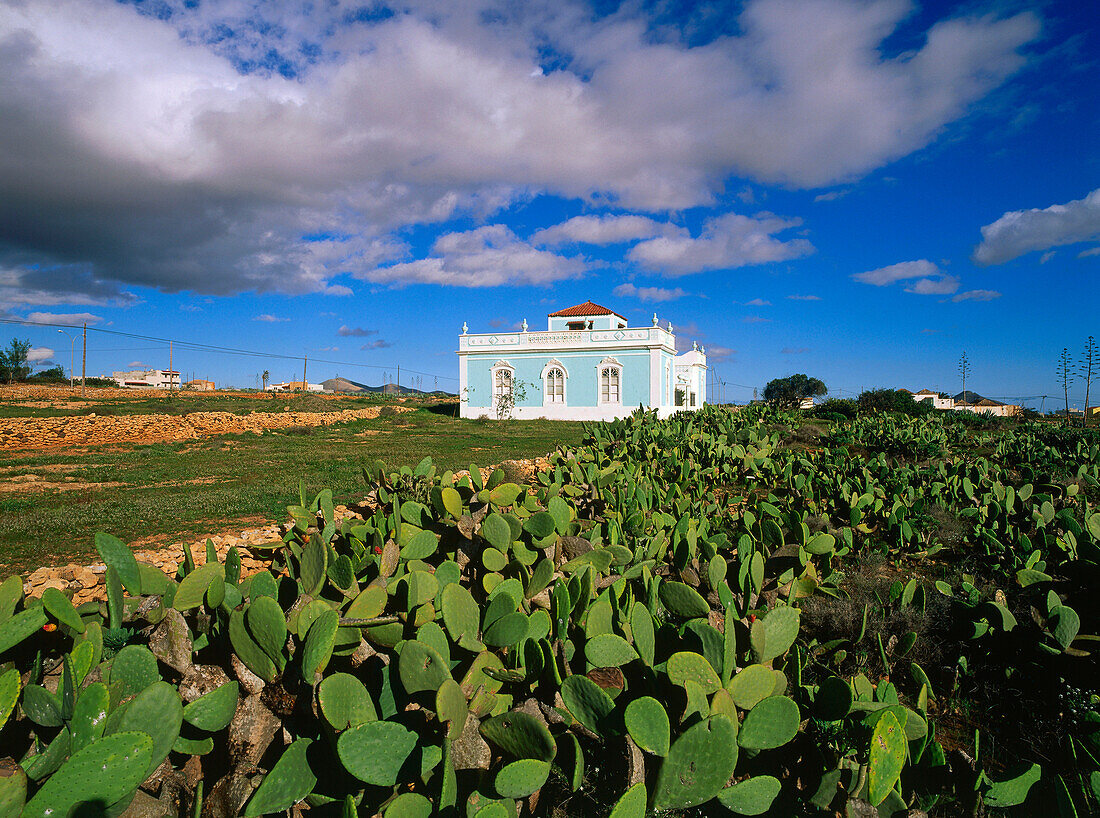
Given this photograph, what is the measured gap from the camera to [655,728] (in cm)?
150

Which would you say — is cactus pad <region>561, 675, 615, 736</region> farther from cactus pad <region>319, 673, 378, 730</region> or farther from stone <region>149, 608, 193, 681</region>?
stone <region>149, 608, 193, 681</region>

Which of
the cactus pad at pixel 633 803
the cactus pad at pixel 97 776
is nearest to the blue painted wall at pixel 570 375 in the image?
the cactus pad at pixel 633 803

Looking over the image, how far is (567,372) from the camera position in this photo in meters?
26.8

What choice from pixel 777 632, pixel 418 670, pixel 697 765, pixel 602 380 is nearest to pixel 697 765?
pixel 697 765

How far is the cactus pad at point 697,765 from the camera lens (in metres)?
1.44

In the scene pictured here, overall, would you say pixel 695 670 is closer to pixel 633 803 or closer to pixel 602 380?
pixel 633 803

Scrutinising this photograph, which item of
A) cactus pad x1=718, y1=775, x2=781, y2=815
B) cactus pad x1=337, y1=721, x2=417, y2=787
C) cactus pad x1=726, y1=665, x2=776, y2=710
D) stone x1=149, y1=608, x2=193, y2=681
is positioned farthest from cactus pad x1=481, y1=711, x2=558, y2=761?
stone x1=149, y1=608, x2=193, y2=681

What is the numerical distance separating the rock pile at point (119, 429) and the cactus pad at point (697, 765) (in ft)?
51.5

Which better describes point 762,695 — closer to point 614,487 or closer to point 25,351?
point 614,487

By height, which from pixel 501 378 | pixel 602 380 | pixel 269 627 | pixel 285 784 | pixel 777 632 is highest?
pixel 501 378

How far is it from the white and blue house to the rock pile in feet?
31.2

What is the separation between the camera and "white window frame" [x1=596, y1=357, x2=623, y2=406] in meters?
26.2

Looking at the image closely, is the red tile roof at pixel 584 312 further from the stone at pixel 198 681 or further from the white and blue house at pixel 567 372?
the stone at pixel 198 681

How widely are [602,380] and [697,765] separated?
25245 millimetres
